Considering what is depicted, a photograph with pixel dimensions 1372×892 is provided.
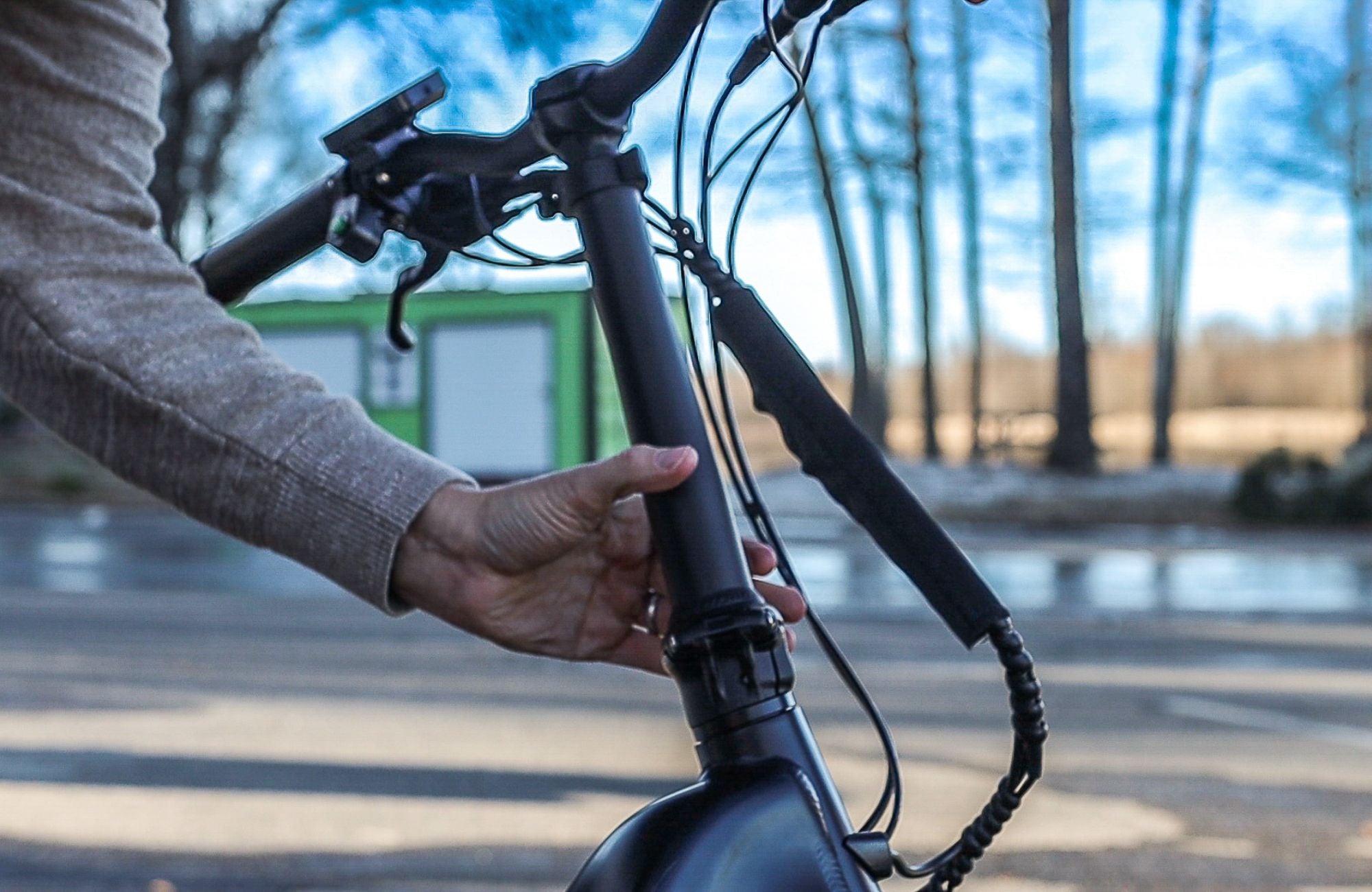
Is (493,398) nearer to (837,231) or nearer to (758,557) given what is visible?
(837,231)

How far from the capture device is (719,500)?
2.99 ft

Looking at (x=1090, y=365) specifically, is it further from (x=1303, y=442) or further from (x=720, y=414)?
(x=720, y=414)

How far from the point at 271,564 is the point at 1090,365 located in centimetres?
1198

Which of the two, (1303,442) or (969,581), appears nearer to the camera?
(969,581)

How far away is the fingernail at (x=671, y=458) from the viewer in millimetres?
887

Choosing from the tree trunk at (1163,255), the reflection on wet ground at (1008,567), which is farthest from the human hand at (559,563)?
the tree trunk at (1163,255)

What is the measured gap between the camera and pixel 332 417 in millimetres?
1059

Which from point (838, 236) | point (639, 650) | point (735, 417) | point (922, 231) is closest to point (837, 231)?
point (838, 236)

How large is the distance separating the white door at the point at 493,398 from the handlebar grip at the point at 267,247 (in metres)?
17.4

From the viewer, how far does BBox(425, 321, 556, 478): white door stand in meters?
18.8

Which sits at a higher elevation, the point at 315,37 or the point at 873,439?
the point at 315,37

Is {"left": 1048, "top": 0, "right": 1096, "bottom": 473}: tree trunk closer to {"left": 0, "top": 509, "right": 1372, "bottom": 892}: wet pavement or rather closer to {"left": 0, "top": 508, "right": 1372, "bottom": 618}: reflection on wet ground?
{"left": 0, "top": 509, "right": 1372, "bottom": 892}: wet pavement

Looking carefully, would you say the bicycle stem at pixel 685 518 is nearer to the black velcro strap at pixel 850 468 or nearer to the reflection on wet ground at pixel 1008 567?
Answer: the black velcro strap at pixel 850 468

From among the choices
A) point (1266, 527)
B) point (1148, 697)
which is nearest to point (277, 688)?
point (1148, 697)
